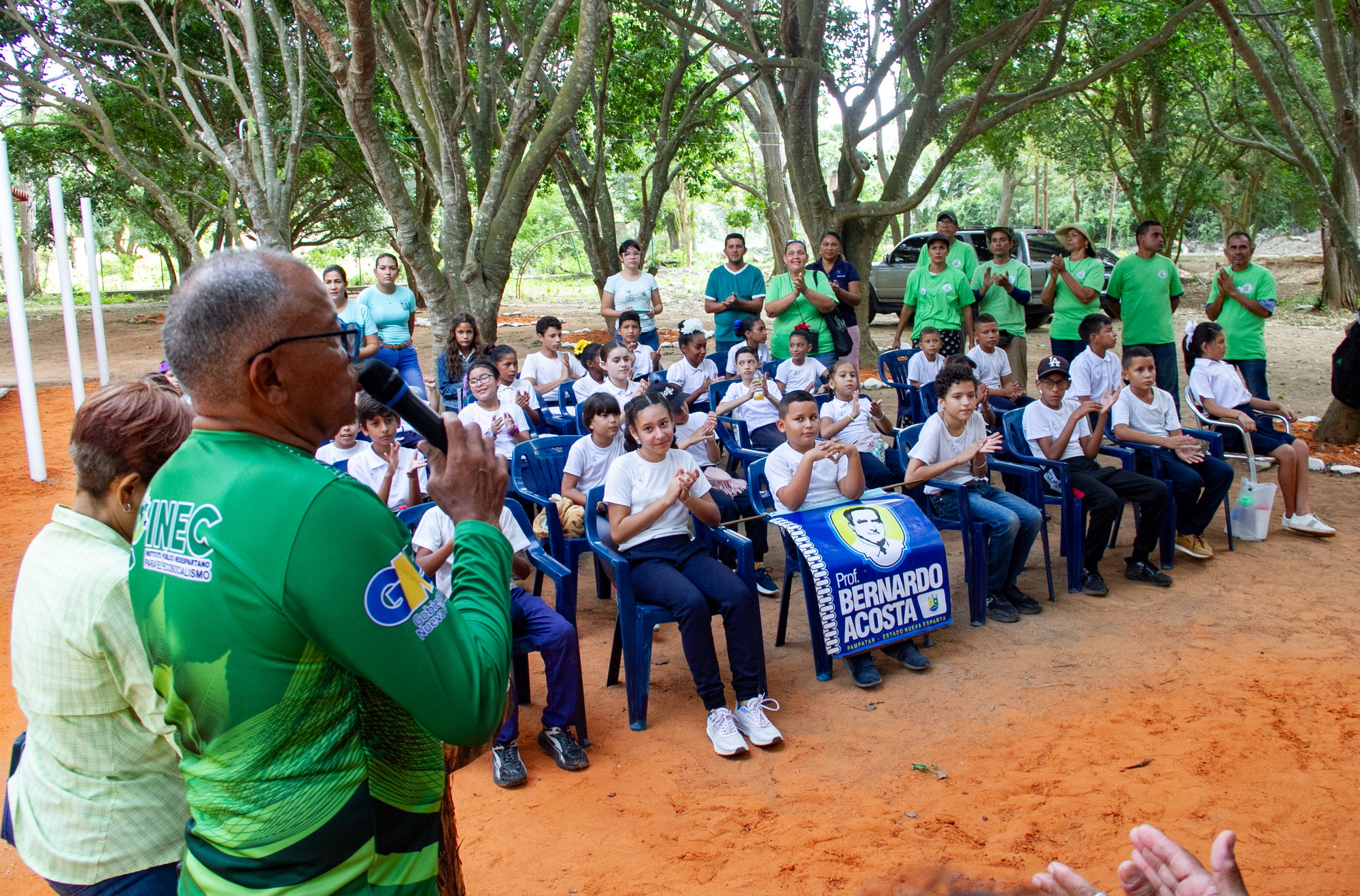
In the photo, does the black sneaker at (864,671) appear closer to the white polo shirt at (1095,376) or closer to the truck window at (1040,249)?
the white polo shirt at (1095,376)

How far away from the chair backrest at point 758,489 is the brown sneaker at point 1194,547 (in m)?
2.76

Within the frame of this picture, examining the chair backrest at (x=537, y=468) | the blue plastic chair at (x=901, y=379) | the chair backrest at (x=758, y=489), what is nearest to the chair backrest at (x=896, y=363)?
the blue plastic chair at (x=901, y=379)

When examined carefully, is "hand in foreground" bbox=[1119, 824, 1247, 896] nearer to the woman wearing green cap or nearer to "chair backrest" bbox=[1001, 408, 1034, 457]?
"chair backrest" bbox=[1001, 408, 1034, 457]

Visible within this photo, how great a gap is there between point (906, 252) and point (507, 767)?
615 inches

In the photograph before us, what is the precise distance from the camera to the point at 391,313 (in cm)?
809

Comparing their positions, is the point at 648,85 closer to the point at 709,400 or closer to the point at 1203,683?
the point at 709,400

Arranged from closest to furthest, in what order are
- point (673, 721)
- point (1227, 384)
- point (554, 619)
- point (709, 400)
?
point (554, 619) → point (673, 721) → point (1227, 384) → point (709, 400)

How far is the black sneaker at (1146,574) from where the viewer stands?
558cm

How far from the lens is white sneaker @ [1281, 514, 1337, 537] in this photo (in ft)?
20.3

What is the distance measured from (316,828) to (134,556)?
45 centimetres

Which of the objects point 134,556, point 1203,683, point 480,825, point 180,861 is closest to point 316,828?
point 134,556

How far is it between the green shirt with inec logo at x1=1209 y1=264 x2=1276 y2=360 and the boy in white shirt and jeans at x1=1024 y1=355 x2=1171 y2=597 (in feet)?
6.92

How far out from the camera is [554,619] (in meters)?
3.83

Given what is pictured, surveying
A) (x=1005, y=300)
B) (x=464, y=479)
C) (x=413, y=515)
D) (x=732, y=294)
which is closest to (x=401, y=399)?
(x=464, y=479)
